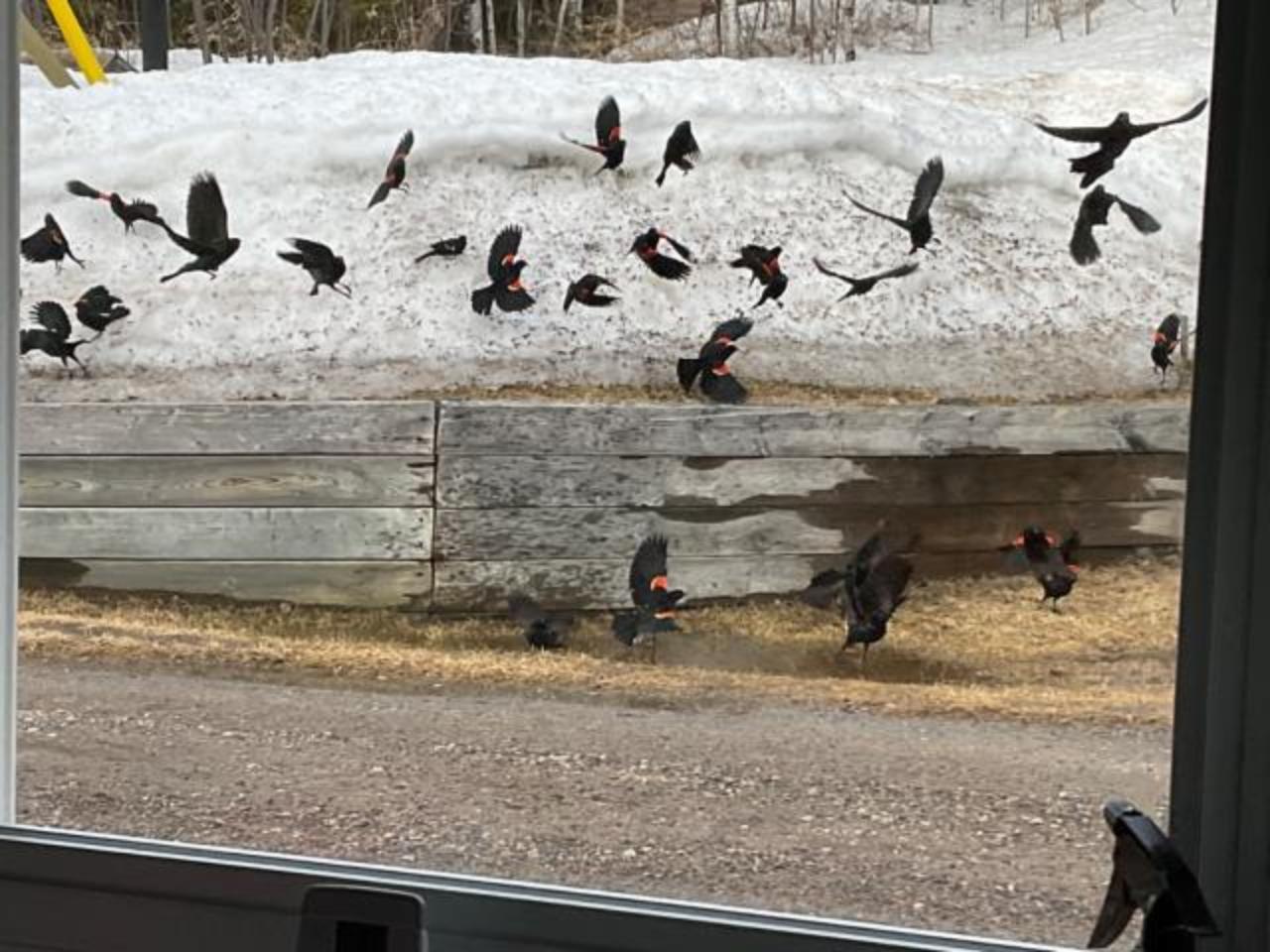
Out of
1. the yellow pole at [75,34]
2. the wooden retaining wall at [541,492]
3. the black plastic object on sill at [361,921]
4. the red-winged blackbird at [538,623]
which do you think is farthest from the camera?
the yellow pole at [75,34]

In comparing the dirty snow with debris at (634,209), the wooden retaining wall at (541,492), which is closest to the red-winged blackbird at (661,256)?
the dirty snow with debris at (634,209)

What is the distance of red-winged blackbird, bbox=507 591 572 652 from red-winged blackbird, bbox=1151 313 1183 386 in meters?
0.50

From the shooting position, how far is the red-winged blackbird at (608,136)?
141 cm

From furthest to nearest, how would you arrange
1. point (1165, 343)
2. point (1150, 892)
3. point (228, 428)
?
1. point (228, 428)
2. point (1165, 343)
3. point (1150, 892)

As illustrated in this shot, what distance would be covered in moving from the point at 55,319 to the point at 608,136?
0.52m

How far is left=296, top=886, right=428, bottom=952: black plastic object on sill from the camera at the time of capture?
122 centimetres

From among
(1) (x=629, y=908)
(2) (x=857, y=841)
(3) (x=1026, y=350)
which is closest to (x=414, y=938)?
(1) (x=629, y=908)

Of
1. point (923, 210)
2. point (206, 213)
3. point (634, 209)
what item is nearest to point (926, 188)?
point (923, 210)

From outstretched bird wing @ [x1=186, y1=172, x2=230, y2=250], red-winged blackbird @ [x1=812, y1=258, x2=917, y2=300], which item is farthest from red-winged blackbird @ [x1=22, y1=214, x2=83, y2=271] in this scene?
red-winged blackbird @ [x1=812, y1=258, x2=917, y2=300]

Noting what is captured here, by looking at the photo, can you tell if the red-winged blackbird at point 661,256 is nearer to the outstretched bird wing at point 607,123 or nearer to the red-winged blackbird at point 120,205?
the outstretched bird wing at point 607,123

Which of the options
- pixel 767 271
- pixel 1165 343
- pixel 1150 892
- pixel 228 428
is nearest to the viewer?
pixel 1150 892

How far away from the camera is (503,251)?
1.43 m

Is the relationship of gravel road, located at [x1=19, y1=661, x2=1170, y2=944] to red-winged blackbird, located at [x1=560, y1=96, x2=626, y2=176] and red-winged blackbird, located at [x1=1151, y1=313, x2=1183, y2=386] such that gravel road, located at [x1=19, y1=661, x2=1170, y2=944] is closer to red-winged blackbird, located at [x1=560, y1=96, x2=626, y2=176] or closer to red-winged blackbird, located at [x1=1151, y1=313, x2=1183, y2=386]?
red-winged blackbird, located at [x1=1151, y1=313, x2=1183, y2=386]

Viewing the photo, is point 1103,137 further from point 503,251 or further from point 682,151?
point 503,251
